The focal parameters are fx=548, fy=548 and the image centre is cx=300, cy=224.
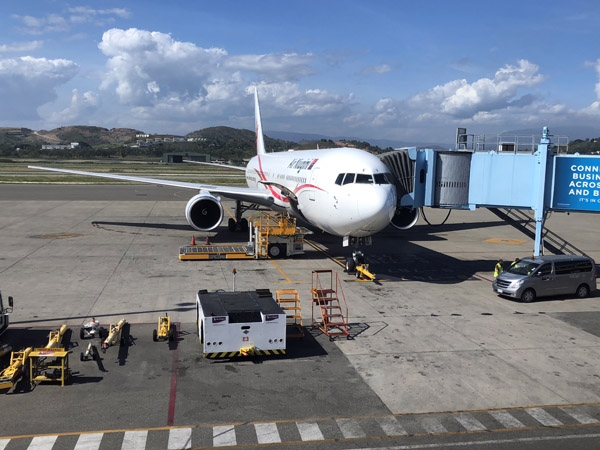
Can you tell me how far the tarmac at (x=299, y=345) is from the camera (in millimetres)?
11398

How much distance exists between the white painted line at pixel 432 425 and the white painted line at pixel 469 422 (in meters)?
0.45

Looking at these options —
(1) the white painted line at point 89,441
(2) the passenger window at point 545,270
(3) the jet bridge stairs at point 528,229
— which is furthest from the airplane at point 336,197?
(1) the white painted line at point 89,441

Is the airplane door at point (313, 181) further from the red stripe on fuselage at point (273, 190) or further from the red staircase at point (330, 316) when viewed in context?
the red staircase at point (330, 316)

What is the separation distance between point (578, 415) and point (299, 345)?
7052 mm

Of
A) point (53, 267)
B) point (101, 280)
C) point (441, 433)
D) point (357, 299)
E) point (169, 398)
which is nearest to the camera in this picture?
point (441, 433)

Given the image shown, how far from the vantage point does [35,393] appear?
11883 mm

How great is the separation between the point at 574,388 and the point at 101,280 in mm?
17214

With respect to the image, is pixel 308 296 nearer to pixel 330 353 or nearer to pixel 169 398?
pixel 330 353

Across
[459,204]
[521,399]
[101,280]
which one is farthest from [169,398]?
[459,204]

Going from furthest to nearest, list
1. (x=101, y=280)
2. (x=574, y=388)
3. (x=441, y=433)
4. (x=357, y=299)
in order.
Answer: (x=101, y=280) → (x=357, y=299) → (x=574, y=388) → (x=441, y=433)

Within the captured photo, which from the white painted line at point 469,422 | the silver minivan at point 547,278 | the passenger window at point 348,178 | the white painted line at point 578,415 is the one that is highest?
the passenger window at point 348,178

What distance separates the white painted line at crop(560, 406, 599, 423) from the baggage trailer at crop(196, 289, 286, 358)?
6743mm

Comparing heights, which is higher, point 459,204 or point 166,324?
point 459,204

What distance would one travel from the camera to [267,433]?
33.7 ft
